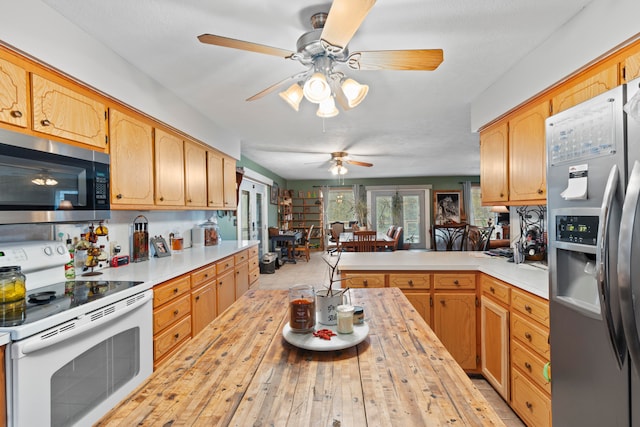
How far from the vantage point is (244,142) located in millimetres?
4578

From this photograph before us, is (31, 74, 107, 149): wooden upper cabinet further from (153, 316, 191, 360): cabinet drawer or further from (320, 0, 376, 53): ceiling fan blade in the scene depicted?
(320, 0, 376, 53): ceiling fan blade

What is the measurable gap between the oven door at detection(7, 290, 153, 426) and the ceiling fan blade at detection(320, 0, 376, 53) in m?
1.66

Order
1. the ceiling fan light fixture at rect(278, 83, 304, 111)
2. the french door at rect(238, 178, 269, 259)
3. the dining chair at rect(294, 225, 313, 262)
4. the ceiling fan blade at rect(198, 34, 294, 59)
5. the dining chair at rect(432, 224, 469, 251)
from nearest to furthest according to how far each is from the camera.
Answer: the ceiling fan blade at rect(198, 34, 294, 59) → the ceiling fan light fixture at rect(278, 83, 304, 111) → the french door at rect(238, 178, 269, 259) → the dining chair at rect(432, 224, 469, 251) → the dining chair at rect(294, 225, 313, 262)

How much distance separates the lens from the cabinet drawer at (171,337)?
2.09 meters

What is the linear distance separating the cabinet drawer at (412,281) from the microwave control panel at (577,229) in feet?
4.26

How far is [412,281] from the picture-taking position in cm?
249

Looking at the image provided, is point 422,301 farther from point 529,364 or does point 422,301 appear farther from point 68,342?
point 68,342

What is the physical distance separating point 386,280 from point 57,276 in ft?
7.13

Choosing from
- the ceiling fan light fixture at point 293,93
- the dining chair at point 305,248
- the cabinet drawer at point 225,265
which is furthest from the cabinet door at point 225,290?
the dining chair at point 305,248

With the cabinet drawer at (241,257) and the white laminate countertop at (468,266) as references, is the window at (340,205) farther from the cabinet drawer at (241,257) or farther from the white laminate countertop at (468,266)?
the white laminate countertop at (468,266)

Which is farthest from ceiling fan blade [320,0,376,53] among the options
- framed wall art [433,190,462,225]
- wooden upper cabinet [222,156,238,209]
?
framed wall art [433,190,462,225]

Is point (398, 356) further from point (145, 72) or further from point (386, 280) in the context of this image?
point (145, 72)

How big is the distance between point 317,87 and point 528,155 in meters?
1.59

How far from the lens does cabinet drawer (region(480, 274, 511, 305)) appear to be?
2.06m
